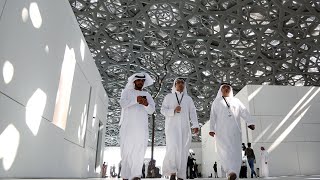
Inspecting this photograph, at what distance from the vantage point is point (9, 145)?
3.83m

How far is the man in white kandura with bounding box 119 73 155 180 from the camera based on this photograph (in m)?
4.38

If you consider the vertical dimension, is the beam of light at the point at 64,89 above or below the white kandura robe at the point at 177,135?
above

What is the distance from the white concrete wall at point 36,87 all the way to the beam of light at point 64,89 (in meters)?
0.02

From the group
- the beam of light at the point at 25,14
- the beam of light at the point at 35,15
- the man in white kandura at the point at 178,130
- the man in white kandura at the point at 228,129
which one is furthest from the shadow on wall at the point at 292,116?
the beam of light at the point at 25,14

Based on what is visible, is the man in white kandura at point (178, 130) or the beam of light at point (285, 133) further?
the beam of light at point (285, 133)

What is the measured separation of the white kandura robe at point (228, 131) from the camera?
467 centimetres

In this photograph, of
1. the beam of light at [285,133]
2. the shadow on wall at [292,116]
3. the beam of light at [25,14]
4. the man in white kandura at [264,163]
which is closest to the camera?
the beam of light at [25,14]

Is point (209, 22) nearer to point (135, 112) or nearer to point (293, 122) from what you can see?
point (293, 122)

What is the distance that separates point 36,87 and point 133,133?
171 cm

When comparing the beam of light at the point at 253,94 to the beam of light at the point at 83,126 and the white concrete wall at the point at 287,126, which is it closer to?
the white concrete wall at the point at 287,126

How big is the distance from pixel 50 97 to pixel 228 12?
19.2 meters

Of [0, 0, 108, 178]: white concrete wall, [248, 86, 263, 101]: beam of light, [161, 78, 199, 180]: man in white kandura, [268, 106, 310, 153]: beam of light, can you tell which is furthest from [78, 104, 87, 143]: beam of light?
[268, 106, 310, 153]: beam of light

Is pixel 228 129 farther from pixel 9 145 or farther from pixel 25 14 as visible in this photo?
pixel 25 14

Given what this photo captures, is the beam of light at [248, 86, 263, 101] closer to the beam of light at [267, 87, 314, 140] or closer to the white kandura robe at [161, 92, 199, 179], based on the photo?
the beam of light at [267, 87, 314, 140]
